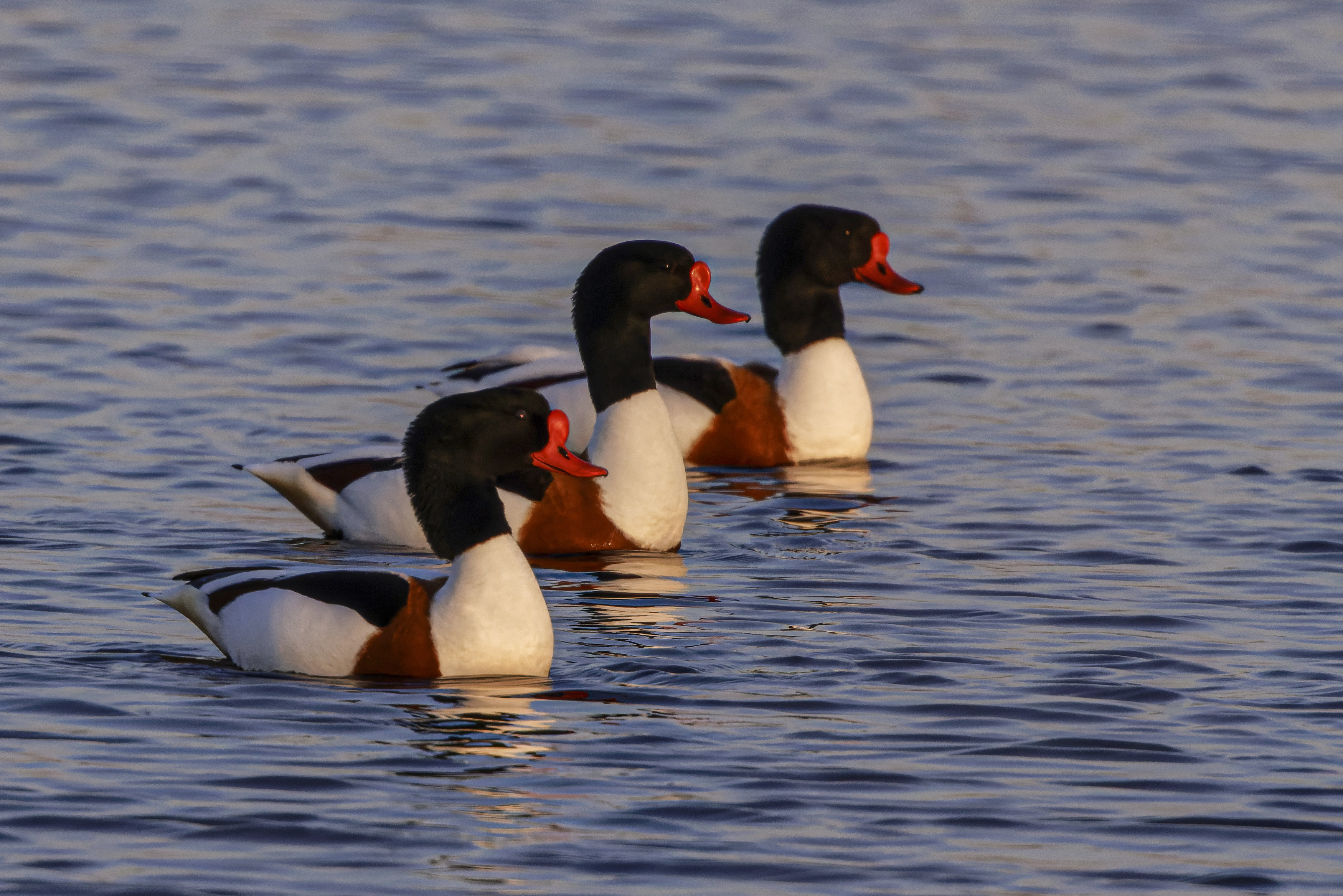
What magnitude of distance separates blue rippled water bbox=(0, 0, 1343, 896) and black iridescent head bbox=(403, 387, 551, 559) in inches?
23.7

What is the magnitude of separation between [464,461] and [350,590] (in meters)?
0.68

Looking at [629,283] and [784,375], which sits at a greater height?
[629,283]

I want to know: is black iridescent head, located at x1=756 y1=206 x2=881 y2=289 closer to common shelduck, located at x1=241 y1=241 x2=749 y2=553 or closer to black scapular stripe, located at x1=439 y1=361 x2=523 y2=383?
black scapular stripe, located at x1=439 y1=361 x2=523 y2=383

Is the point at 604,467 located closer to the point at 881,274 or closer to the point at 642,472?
the point at 642,472

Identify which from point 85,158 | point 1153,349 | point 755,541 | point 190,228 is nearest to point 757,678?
point 755,541

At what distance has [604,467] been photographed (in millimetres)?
11039

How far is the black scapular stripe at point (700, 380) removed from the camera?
12.9 m

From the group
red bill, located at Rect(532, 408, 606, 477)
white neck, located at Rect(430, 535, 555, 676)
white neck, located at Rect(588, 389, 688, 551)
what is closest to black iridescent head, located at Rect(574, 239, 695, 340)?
white neck, located at Rect(588, 389, 688, 551)

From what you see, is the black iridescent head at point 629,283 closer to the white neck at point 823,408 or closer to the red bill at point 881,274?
the white neck at point 823,408

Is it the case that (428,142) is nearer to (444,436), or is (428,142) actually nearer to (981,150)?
(981,150)

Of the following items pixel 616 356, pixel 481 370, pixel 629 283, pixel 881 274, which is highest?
pixel 629 283

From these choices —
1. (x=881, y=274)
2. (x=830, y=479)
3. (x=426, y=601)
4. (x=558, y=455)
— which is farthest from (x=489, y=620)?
(x=881, y=274)

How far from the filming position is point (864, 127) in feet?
76.2

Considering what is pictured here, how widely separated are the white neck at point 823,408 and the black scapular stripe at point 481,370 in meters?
1.59
